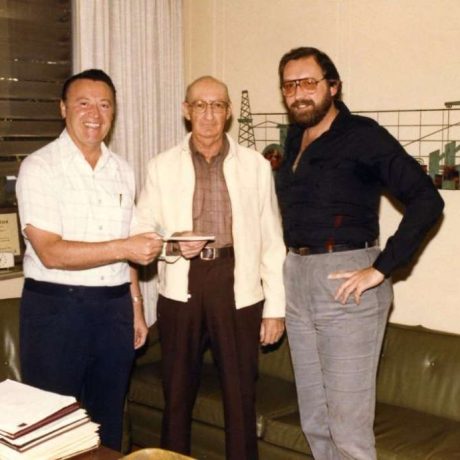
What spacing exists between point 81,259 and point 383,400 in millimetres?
1486

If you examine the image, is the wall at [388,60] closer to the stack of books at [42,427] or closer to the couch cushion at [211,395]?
the couch cushion at [211,395]

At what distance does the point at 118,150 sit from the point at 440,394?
1975 mm

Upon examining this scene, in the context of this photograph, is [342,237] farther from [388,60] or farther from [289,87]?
[388,60]

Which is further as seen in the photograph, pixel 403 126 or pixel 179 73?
pixel 179 73

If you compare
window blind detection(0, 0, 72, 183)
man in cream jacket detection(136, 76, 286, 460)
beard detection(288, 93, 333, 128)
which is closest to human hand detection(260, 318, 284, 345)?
man in cream jacket detection(136, 76, 286, 460)

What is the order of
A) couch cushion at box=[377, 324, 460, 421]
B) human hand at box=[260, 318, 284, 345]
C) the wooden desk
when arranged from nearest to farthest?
the wooden desk
human hand at box=[260, 318, 284, 345]
couch cushion at box=[377, 324, 460, 421]

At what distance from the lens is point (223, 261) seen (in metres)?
2.70

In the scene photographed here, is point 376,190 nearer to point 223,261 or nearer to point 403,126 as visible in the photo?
point 223,261

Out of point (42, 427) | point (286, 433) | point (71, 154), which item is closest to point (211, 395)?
point (286, 433)

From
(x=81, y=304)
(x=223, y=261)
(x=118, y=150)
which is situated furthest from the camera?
(x=118, y=150)

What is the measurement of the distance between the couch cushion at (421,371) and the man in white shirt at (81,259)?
3.82 ft

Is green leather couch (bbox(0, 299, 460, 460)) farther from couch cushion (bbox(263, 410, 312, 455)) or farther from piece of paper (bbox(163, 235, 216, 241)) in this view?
piece of paper (bbox(163, 235, 216, 241))

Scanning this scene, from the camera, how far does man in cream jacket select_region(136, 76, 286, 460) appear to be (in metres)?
2.69

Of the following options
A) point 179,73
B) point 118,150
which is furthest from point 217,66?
point 118,150
